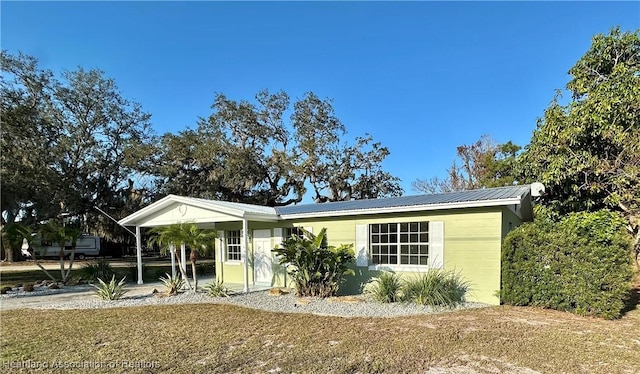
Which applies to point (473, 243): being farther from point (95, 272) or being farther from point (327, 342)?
point (95, 272)

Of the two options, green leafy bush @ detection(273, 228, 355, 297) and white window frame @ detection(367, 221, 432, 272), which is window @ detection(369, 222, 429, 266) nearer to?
white window frame @ detection(367, 221, 432, 272)

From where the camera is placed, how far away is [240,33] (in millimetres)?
12102

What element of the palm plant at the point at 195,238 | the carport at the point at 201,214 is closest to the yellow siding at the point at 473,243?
the carport at the point at 201,214

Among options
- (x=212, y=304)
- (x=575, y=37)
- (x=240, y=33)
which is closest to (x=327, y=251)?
(x=212, y=304)

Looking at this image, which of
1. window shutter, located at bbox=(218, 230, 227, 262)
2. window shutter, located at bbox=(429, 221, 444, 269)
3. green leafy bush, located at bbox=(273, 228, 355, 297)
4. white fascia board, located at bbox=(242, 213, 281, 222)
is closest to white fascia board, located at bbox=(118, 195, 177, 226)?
window shutter, located at bbox=(218, 230, 227, 262)

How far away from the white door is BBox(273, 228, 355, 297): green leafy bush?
2.61m

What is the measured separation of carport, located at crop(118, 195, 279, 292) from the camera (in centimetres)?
1133

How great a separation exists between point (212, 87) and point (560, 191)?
20674 mm

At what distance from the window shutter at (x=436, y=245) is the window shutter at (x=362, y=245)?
1874mm

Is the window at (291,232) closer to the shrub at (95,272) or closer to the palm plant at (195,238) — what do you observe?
the palm plant at (195,238)

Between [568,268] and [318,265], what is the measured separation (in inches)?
233

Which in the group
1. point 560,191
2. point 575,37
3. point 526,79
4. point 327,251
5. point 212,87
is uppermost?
point 212,87

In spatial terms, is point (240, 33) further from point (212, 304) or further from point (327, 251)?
point (212, 304)

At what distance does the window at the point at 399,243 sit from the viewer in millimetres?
10234
